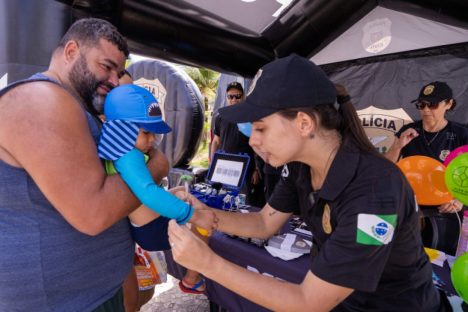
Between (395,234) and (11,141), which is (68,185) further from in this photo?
(395,234)

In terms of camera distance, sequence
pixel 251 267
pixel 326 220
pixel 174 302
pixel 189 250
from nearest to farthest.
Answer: pixel 189 250, pixel 326 220, pixel 251 267, pixel 174 302

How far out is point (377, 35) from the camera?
4.03m

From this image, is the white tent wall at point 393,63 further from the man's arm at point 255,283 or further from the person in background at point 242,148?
the man's arm at point 255,283

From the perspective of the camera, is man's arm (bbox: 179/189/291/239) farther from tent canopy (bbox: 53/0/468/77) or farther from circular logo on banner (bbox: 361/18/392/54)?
circular logo on banner (bbox: 361/18/392/54)

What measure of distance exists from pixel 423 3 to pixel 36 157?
4.11 metres

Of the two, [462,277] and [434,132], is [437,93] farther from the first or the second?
[462,277]

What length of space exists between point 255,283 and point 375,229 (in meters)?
0.43

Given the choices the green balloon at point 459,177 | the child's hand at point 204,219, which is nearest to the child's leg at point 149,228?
the child's hand at point 204,219

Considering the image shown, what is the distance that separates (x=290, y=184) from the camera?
56.2 inches

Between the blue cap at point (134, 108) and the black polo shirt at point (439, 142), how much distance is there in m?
2.89

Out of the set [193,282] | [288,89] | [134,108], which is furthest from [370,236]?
[193,282]

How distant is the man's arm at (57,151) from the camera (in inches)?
32.6

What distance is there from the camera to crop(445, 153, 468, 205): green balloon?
1.55 m

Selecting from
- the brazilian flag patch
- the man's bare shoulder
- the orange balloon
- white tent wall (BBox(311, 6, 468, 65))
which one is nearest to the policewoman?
the brazilian flag patch
